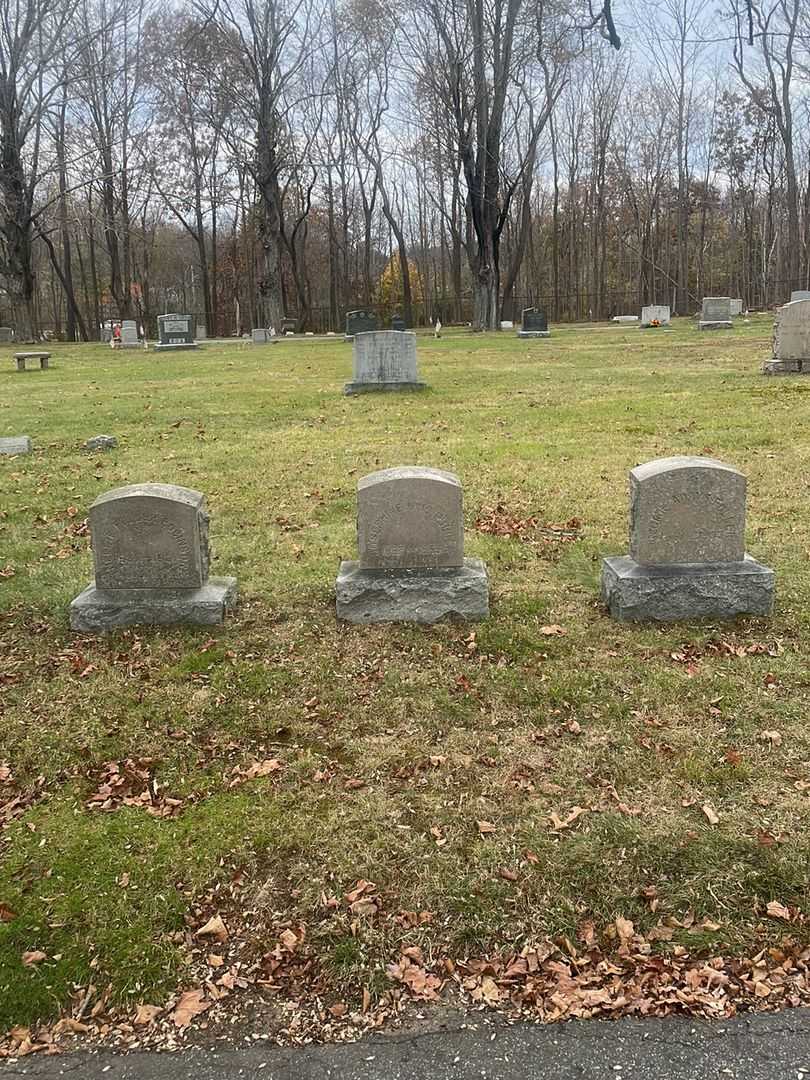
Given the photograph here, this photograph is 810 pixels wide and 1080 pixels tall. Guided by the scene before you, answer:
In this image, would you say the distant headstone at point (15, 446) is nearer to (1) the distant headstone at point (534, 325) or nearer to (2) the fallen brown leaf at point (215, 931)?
(2) the fallen brown leaf at point (215, 931)

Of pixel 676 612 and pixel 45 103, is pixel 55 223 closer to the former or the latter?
pixel 45 103

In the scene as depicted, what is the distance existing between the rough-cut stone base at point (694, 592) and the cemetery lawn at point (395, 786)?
0.43 feet

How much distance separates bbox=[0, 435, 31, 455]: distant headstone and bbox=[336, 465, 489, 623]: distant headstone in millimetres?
7184

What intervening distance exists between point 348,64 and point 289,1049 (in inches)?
2024

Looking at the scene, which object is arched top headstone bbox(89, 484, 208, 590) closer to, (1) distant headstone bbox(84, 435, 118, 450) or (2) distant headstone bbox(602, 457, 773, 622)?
(2) distant headstone bbox(602, 457, 773, 622)

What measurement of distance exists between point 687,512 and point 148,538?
3.26m

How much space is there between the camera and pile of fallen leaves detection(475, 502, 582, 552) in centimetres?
695

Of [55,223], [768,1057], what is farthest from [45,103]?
[768,1057]

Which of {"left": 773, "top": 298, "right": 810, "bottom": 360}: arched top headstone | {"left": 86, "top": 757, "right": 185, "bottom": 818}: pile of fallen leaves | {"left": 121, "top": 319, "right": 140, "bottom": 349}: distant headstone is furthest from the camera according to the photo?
{"left": 121, "top": 319, "right": 140, "bottom": 349}: distant headstone

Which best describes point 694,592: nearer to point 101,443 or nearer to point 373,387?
point 101,443

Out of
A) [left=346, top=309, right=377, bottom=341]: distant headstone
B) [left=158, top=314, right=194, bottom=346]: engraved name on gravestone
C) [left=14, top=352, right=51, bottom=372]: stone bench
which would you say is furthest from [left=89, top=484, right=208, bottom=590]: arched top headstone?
[left=158, top=314, right=194, bottom=346]: engraved name on gravestone

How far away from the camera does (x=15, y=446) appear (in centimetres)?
1105

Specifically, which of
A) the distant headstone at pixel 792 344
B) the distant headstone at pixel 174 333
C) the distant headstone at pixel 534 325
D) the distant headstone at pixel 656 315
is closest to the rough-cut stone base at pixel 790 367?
the distant headstone at pixel 792 344

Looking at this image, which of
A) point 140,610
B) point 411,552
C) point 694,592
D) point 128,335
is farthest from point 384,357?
point 128,335
